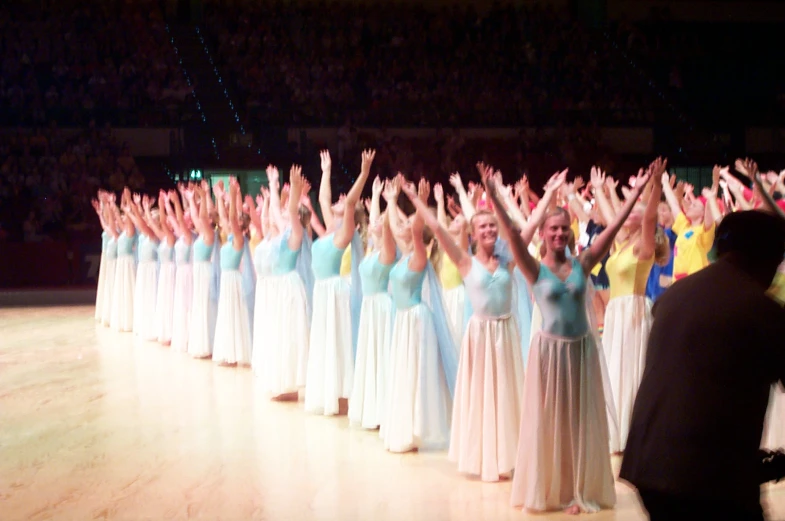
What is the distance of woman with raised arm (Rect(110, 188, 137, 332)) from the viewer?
38.5 ft

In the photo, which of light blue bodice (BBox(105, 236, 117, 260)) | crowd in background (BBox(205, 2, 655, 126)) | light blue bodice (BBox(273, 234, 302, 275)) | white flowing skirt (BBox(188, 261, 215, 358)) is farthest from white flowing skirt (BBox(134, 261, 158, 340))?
crowd in background (BBox(205, 2, 655, 126))

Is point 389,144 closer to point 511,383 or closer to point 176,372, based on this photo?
point 176,372

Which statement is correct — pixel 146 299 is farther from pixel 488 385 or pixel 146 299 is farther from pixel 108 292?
pixel 488 385

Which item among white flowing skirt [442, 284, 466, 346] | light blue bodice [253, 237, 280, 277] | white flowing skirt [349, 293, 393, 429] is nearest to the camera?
white flowing skirt [349, 293, 393, 429]

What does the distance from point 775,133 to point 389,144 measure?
7345mm

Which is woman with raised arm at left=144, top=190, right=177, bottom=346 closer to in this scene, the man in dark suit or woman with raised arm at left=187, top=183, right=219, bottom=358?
woman with raised arm at left=187, top=183, right=219, bottom=358

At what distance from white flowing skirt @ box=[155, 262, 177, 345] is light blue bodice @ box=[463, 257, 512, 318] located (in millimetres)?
6261

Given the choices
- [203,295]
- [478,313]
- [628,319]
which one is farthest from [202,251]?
[628,319]

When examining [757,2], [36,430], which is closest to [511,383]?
[36,430]

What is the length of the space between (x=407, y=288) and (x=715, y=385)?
350 centimetres

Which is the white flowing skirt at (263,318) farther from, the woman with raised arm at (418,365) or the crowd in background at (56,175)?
the crowd in background at (56,175)

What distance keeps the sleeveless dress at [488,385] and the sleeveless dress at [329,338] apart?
6.01 ft

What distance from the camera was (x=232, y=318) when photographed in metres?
8.88

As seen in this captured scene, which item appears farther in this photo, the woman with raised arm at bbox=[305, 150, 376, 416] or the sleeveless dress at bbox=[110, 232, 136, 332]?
the sleeveless dress at bbox=[110, 232, 136, 332]
